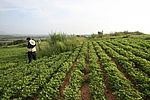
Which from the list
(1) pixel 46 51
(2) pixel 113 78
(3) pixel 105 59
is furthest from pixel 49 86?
(1) pixel 46 51

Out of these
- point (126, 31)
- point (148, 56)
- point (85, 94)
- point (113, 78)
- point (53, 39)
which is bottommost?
point (85, 94)

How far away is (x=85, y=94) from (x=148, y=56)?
542 cm

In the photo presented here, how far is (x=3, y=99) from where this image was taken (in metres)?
2.99

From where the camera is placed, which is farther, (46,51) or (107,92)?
(46,51)

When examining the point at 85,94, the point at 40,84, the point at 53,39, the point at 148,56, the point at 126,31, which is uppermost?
the point at 126,31

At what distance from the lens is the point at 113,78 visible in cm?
365

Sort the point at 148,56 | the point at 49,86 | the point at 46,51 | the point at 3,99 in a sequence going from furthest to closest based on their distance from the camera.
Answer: the point at 46,51 → the point at 148,56 → the point at 49,86 → the point at 3,99

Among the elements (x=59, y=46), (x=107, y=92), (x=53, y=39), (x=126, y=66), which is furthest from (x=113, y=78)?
(x=53, y=39)

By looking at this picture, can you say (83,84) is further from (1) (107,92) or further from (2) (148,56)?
(2) (148,56)

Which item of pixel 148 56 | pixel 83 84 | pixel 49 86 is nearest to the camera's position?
pixel 49 86

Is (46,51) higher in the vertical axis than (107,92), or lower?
higher

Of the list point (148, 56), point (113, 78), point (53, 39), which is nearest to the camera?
point (113, 78)

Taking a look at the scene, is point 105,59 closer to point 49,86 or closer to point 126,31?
point 49,86

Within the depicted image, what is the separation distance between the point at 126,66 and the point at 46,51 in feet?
27.6
